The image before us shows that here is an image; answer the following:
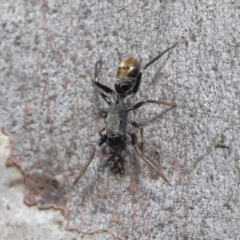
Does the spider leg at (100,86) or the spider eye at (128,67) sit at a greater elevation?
the spider eye at (128,67)

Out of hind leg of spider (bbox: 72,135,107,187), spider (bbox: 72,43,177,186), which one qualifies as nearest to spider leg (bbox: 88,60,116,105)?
spider (bbox: 72,43,177,186)

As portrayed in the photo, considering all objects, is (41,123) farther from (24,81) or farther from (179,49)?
(179,49)

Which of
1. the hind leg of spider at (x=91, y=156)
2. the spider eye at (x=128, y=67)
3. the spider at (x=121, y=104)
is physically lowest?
the hind leg of spider at (x=91, y=156)

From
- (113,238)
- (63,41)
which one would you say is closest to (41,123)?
(63,41)

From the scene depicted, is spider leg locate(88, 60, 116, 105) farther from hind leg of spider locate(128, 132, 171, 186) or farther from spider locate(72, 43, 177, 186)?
hind leg of spider locate(128, 132, 171, 186)

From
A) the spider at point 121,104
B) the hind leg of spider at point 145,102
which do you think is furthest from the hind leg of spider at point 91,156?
the hind leg of spider at point 145,102

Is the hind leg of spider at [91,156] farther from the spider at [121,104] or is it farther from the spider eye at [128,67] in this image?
the spider eye at [128,67]

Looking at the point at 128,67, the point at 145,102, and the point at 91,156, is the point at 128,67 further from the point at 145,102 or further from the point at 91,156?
the point at 91,156
